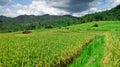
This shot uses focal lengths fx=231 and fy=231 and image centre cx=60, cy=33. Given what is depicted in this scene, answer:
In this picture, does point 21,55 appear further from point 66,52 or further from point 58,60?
point 66,52

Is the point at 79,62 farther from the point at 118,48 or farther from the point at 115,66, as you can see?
the point at 115,66

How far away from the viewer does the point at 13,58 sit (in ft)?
48.8

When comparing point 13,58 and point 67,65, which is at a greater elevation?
point 13,58

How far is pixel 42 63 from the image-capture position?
16.3m

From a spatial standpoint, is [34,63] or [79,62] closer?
[34,63]

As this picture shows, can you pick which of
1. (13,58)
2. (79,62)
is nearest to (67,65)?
(79,62)

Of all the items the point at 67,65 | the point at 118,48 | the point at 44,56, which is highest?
the point at 118,48

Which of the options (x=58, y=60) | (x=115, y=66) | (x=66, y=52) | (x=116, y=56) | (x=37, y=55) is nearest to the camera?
(x=115, y=66)

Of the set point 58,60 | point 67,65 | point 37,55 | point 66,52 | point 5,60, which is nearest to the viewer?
point 5,60

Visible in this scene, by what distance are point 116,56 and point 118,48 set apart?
85cm

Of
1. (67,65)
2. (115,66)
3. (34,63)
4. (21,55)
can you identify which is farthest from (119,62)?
(67,65)

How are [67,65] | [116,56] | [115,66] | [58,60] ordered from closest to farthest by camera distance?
[115,66], [116,56], [58,60], [67,65]

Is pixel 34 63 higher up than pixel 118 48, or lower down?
lower down

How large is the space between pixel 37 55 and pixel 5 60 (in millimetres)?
3668
